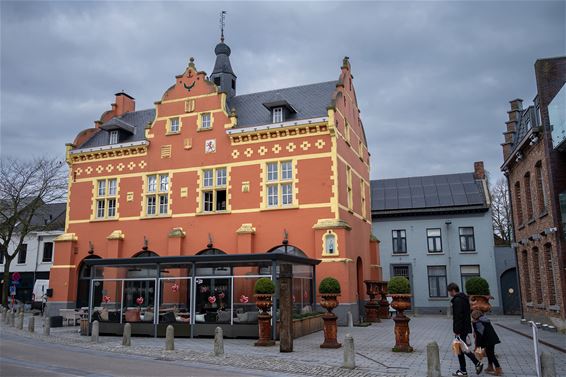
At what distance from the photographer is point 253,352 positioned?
14.9 meters

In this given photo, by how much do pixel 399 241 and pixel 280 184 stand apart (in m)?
16.5

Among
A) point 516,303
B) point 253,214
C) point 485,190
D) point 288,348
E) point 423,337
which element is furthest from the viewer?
point 485,190

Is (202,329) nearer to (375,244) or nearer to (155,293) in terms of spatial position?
(155,293)

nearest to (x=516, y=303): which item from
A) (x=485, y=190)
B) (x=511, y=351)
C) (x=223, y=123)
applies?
(x=485, y=190)

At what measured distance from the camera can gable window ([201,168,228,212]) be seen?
1025 inches

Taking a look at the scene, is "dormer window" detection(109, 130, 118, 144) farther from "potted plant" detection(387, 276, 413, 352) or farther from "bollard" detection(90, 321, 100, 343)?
"potted plant" detection(387, 276, 413, 352)

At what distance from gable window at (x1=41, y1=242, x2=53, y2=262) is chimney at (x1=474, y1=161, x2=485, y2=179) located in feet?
124

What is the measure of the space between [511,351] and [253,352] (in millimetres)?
→ 7913

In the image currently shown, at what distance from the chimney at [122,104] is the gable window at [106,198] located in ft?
20.9

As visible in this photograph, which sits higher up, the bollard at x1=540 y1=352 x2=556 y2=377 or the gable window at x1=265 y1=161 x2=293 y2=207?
the gable window at x1=265 y1=161 x2=293 y2=207

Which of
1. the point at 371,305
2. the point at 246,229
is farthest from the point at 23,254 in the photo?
the point at 371,305

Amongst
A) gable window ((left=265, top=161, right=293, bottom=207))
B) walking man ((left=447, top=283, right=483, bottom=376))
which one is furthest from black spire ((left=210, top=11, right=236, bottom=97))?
walking man ((left=447, top=283, right=483, bottom=376))

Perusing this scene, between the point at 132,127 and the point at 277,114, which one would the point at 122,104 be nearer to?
the point at 132,127

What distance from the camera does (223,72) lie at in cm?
3150
